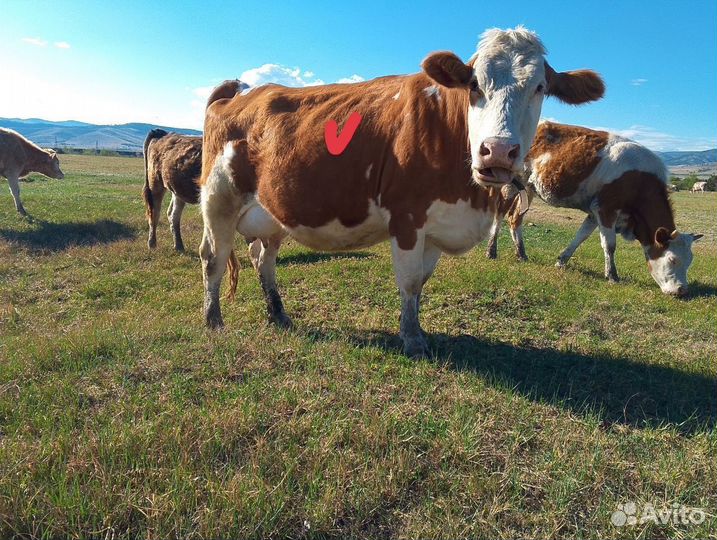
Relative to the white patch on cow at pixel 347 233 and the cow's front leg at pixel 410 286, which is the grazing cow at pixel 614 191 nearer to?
the cow's front leg at pixel 410 286

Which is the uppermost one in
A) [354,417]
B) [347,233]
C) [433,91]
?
[433,91]

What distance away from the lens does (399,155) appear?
4.28 metres

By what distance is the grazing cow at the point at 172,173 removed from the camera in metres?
9.97

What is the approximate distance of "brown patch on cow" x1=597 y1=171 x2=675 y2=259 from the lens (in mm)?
8359

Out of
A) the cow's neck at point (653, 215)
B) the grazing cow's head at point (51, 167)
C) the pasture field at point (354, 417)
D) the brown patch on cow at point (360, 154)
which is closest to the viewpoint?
the pasture field at point (354, 417)

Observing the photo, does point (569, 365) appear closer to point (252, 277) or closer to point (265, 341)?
point (265, 341)

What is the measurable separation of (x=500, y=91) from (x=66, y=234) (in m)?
11.7

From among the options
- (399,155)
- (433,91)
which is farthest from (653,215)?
(399,155)

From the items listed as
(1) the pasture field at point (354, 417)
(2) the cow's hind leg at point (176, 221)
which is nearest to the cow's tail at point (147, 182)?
(2) the cow's hind leg at point (176, 221)

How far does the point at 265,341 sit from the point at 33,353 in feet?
6.60

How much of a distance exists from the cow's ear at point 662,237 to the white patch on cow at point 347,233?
574cm

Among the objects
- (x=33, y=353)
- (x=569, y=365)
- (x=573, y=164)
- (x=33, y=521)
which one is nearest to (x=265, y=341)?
(x=33, y=353)

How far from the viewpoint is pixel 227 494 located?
230 cm

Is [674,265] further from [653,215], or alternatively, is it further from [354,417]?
[354,417]
